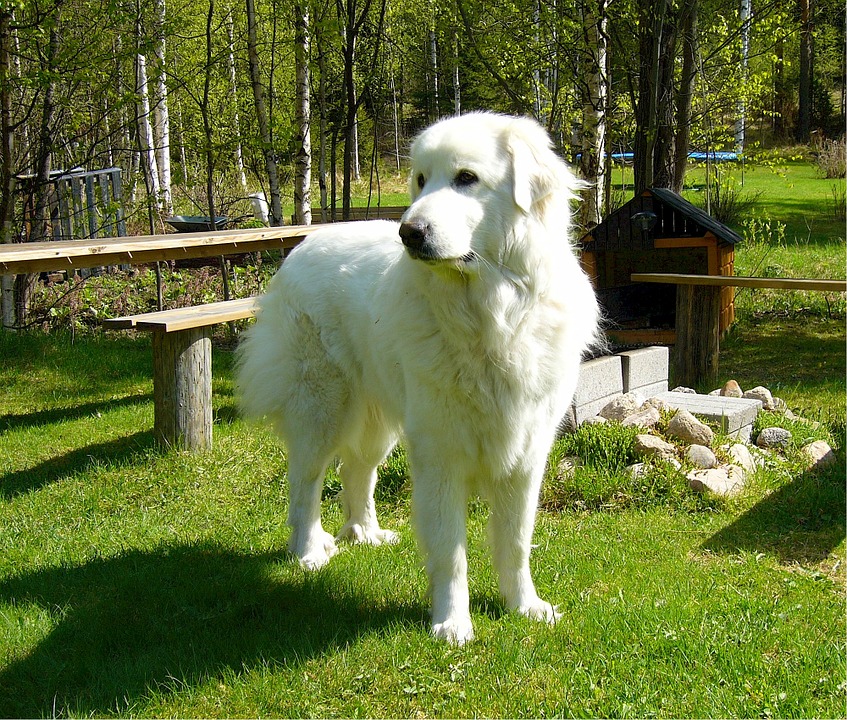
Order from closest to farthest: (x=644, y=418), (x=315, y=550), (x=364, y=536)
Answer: (x=315, y=550)
(x=364, y=536)
(x=644, y=418)

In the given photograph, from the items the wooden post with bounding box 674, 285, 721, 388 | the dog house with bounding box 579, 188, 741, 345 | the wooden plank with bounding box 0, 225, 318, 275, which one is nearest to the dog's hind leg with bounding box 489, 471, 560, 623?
the wooden plank with bounding box 0, 225, 318, 275

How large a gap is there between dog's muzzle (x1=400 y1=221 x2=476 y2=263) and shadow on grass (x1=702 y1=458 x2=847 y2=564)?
6.62 feet

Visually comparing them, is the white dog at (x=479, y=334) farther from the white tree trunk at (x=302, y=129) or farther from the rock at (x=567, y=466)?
the white tree trunk at (x=302, y=129)

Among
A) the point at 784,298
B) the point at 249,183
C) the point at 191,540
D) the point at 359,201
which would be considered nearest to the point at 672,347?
the point at 784,298

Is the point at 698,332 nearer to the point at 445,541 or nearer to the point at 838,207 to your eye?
the point at 445,541

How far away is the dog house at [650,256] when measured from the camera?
699 cm

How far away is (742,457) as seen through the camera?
14.6 ft

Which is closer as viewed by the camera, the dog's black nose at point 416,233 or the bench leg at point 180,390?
the dog's black nose at point 416,233

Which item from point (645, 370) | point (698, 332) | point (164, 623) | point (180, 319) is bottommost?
point (164, 623)

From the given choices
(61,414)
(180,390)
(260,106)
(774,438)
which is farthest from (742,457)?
(260,106)

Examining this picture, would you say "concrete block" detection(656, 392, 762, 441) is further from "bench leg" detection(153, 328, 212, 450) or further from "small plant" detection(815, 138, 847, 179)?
"small plant" detection(815, 138, 847, 179)

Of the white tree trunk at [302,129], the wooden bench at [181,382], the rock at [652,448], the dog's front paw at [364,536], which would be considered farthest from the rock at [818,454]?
the white tree trunk at [302,129]

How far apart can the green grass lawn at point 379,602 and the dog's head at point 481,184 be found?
51.8 inches

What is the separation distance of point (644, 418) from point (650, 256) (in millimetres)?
3267
